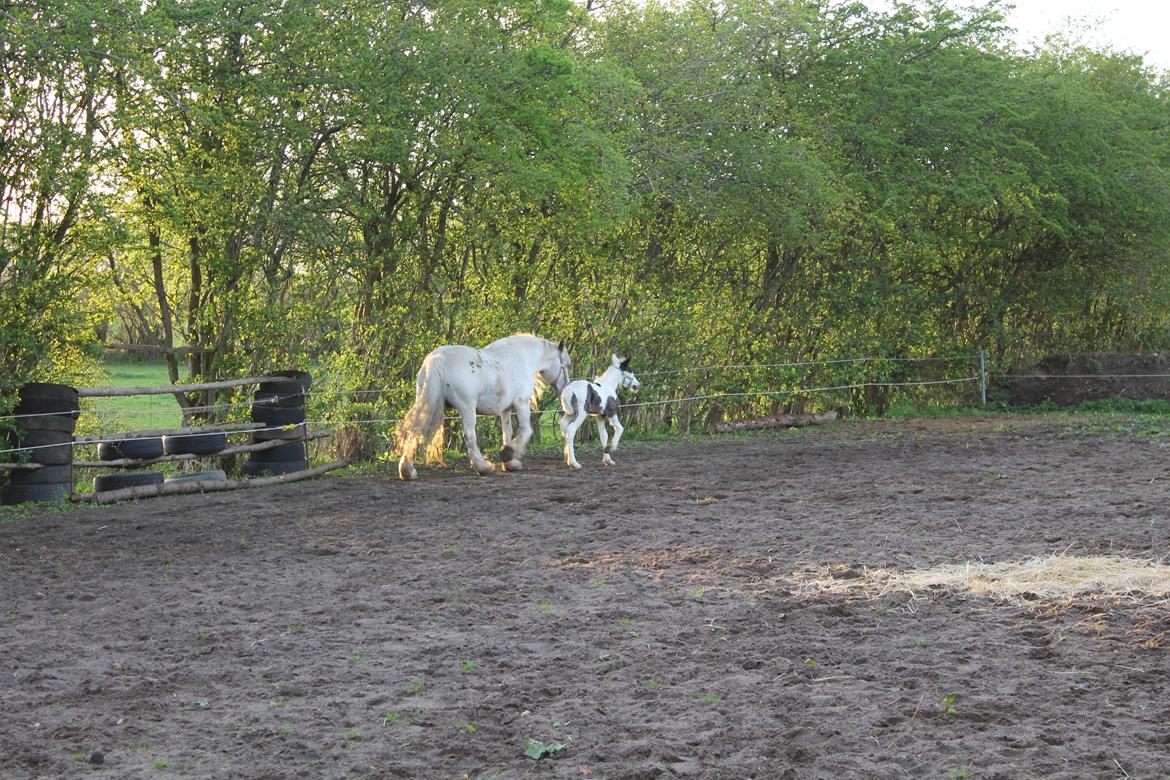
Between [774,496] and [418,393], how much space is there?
147 inches

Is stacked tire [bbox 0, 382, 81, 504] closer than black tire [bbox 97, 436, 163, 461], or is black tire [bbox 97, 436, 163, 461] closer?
stacked tire [bbox 0, 382, 81, 504]

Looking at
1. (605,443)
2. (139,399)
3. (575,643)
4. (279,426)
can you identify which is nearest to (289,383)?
(279,426)

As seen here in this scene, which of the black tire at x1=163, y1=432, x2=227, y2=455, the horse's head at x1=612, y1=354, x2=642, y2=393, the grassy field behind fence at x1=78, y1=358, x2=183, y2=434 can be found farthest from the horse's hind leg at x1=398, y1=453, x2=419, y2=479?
the grassy field behind fence at x1=78, y1=358, x2=183, y2=434

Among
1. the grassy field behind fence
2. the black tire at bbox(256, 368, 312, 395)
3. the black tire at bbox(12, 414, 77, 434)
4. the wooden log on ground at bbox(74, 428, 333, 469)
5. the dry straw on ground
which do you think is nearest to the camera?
the dry straw on ground

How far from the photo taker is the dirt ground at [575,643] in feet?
13.5

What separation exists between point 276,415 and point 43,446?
246 centimetres

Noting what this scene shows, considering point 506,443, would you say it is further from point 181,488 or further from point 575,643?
point 575,643

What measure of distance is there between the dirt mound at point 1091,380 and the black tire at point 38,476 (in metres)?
16.1

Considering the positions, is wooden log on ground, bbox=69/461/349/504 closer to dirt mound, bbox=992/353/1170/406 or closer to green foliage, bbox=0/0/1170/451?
green foliage, bbox=0/0/1170/451

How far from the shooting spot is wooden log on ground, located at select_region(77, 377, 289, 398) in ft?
34.2

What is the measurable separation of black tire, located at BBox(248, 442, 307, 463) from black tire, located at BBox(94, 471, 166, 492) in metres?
1.20

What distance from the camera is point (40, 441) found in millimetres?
10250

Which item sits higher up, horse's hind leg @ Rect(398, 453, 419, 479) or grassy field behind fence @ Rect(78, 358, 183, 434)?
grassy field behind fence @ Rect(78, 358, 183, 434)

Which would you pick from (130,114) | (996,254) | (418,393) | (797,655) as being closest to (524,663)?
Answer: (797,655)
